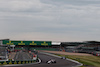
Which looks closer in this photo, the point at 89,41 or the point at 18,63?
the point at 18,63

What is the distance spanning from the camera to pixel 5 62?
138 feet

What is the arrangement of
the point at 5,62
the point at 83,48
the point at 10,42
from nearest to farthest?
the point at 5,62 → the point at 10,42 → the point at 83,48

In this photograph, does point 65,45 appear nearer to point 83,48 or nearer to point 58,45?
point 58,45

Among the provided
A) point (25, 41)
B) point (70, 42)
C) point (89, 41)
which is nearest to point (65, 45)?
point (70, 42)

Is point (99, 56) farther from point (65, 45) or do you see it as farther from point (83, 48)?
point (65, 45)

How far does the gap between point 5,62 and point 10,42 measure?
57.1m

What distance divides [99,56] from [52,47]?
166 ft

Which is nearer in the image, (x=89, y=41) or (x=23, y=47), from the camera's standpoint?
(x=23, y=47)

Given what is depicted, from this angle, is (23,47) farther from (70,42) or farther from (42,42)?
(70,42)

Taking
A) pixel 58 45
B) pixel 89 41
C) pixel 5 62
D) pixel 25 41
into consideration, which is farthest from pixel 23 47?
pixel 5 62

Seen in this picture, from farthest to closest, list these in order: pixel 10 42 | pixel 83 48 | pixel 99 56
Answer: pixel 83 48
pixel 10 42
pixel 99 56

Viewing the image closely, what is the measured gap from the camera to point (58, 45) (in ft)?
389

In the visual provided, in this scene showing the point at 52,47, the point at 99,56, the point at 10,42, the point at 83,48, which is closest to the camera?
the point at 99,56

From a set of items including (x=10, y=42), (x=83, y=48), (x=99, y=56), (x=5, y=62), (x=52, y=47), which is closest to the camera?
(x=5, y=62)
